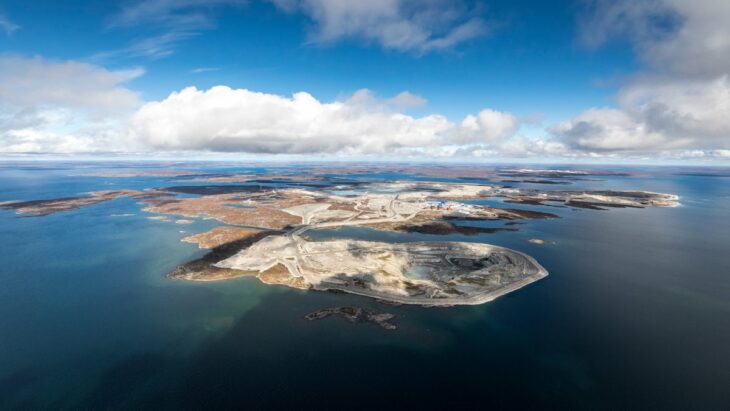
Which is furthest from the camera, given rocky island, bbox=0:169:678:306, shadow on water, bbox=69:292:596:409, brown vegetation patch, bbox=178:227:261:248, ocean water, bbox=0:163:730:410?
brown vegetation patch, bbox=178:227:261:248

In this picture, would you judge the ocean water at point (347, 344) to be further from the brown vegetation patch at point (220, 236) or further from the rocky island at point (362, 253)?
the brown vegetation patch at point (220, 236)

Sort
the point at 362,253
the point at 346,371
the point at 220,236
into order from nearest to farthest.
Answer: the point at 346,371
the point at 362,253
the point at 220,236

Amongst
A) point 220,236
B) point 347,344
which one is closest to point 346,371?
point 347,344

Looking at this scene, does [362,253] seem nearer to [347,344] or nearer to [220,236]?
[347,344]

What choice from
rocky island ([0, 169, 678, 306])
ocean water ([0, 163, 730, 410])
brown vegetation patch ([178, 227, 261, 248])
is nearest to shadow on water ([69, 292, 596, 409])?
ocean water ([0, 163, 730, 410])

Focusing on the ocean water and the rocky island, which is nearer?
the ocean water

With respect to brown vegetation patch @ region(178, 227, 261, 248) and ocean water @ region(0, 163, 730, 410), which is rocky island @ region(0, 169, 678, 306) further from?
ocean water @ region(0, 163, 730, 410)

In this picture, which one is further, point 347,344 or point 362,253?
point 362,253

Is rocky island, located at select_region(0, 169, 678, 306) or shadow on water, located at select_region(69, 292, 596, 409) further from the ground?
rocky island, located at select_region(0, 169, 678, 306)
